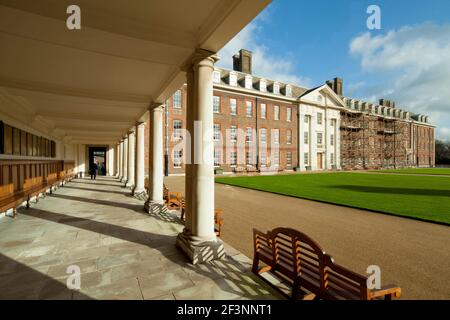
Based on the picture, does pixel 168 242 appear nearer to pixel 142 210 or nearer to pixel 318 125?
pixel 142 210

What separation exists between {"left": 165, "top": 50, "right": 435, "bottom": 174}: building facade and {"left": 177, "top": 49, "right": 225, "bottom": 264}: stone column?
68.8 feet

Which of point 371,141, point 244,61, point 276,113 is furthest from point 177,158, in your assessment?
point 371,141

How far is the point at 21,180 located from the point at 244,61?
32.6 metres

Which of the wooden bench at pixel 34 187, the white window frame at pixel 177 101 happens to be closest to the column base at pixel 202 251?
the wooden bench at pixel 34 187

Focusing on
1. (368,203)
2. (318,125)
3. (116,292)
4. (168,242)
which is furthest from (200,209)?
(318,125)

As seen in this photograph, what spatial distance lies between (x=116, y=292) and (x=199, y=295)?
1.25m

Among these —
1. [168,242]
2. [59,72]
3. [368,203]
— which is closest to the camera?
[168,242]

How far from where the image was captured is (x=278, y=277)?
12.8 feet

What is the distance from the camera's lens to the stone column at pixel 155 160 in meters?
8.43

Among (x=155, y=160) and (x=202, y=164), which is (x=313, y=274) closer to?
(x=202, y=164)

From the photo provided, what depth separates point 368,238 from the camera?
6.27 m

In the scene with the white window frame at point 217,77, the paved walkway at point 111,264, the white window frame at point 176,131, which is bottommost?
the paved walkway at point 111,264

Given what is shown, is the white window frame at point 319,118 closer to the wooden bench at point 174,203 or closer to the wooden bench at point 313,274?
the wooden bench at point 174,203

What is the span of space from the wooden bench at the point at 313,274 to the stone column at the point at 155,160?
536 centimetres
